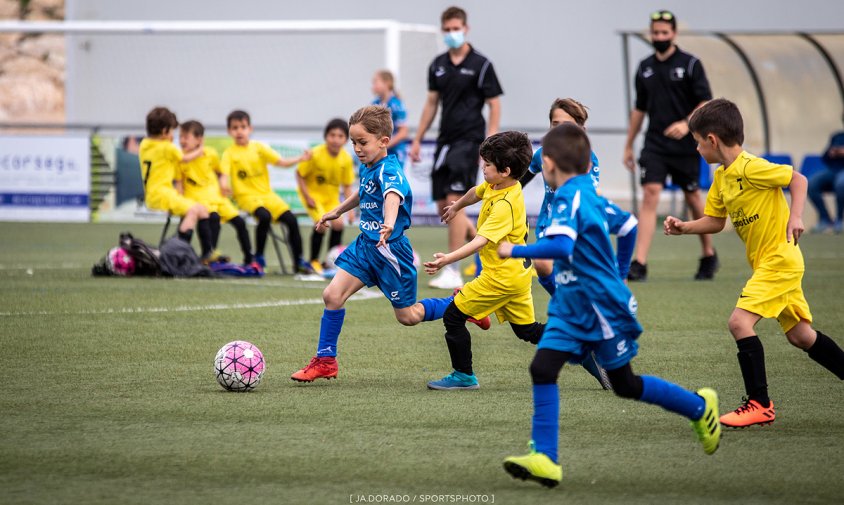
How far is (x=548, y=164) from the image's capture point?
181 inches

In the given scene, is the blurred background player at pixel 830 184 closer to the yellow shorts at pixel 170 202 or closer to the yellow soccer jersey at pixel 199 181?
the yellow soccer jersey at pixel 199 181

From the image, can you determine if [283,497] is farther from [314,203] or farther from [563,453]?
[314,203]

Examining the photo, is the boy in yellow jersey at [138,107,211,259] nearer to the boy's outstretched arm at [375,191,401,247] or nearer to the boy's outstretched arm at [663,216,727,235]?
the boy's outstretched arm at [375,191,401,247]

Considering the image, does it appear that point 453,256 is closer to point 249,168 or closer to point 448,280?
point 448,280

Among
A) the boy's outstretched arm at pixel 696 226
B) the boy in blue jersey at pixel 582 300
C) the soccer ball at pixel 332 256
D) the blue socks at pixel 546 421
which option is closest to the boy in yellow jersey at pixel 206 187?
the soccer ball at pixel 332 256

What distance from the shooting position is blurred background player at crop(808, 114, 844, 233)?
1894 cm

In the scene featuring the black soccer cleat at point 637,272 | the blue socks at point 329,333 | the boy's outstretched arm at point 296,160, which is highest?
the boy's outstretched arm at point 296,160

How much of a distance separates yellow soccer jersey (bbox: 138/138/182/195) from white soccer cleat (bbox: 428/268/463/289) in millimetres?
3298

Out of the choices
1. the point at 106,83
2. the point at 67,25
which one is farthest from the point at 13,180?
the point at 106,83

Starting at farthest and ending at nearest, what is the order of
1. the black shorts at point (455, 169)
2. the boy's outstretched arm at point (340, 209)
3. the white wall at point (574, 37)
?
the white wall at point (574, 37) → the black shorts at point (455, 169) → the boy's outstretched arm at point (340, 209)

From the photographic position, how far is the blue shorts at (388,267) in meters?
6.42

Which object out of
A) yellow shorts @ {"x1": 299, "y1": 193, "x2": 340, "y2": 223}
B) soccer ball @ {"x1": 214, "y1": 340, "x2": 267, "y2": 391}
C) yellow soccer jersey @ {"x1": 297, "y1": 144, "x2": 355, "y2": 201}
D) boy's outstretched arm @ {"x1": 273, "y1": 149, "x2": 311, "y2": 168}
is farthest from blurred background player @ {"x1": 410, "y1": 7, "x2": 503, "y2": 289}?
soccer ball @ {"x1": 214, "y1": 340, "x2": 267, "y2": 391}

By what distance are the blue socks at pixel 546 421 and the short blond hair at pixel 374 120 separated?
7.90 feet

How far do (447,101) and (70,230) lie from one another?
8675mm
